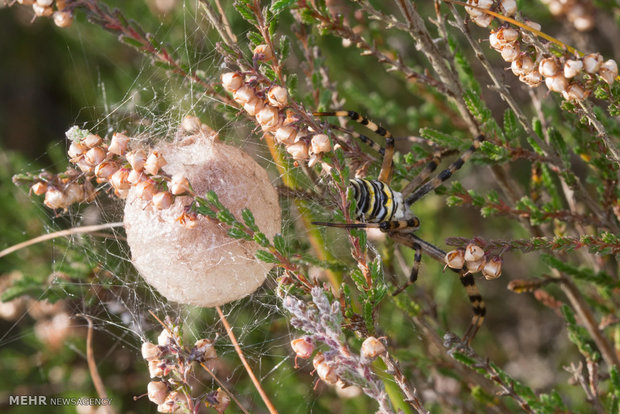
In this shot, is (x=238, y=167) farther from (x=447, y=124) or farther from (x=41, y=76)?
(x=41, y=76)

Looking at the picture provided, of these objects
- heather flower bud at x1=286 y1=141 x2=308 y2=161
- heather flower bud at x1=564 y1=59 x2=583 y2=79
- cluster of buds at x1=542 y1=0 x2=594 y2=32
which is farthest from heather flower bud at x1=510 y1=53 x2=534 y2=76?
cluster of buds at x1=542 y1=0 x2=594 y2=32

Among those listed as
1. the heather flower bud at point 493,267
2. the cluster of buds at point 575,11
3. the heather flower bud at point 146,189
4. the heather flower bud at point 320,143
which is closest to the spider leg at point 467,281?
the heather flower bud at point 493,267

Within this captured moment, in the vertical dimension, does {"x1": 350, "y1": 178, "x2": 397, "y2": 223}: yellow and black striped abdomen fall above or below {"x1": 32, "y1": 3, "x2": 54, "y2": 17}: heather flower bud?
below

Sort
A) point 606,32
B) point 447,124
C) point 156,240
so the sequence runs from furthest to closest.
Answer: point 606,32 → point 447,124 → point 156,240

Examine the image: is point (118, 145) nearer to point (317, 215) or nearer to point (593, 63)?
point (317, 215)

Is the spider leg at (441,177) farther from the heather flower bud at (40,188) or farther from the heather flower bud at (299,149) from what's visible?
the heather flower bud at (40,188)

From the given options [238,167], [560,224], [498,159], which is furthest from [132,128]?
[560,224]

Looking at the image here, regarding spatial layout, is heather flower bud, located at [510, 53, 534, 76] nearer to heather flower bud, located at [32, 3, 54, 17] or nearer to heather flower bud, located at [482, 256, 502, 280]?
heather flower bud, located at [482, 256, 502, 280]
